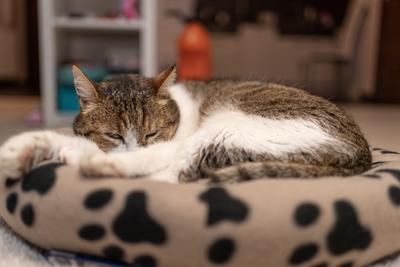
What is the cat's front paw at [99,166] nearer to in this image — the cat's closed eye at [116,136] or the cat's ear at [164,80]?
the cat's closed eye at [116,136]

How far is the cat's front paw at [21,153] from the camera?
3.27 feet

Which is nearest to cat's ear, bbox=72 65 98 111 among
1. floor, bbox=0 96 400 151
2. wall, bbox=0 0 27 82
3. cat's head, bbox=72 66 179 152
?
cat's head, bbox=72 66 179 152

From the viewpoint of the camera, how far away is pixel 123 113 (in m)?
1.27

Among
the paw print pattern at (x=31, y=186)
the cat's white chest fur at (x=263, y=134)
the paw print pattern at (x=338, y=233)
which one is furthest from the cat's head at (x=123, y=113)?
the paw print pattern at (x=338, y=233)

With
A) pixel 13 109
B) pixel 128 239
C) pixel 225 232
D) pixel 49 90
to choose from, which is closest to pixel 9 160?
pixel 128 239

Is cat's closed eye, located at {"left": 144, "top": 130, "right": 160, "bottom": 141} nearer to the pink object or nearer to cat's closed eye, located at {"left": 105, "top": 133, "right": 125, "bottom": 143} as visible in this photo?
cat's closed eye, located at {"left": 105, "top": 133, "right": 125, "bottom": 143}

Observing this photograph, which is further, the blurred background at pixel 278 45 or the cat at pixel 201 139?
the blurred background at pixel 278 45

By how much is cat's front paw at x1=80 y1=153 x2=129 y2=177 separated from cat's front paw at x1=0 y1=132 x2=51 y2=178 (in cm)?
13

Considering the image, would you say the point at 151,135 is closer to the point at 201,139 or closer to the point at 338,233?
the point at 201,139

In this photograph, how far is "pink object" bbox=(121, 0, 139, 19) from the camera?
2930mm

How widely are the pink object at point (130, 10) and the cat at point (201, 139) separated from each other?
63.5 inches

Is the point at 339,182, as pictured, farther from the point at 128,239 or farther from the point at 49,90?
the point at 49,90

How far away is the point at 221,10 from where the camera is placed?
17.6 ft

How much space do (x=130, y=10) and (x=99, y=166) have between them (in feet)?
7.12
